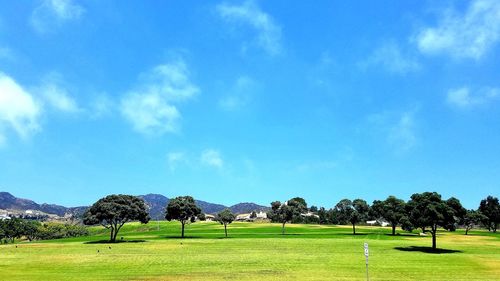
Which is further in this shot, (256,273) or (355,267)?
(355,267)

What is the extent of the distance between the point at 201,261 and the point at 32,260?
21.9 m

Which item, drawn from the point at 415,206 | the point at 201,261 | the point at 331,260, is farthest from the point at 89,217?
the point at 415,206

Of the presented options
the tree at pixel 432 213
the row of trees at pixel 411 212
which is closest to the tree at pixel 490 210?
the row of trees at pixel 411 212

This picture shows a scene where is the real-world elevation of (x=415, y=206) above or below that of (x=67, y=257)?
above

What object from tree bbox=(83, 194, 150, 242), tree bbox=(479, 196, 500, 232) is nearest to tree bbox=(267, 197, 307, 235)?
tree bbox=(83, 194, 150, 242)

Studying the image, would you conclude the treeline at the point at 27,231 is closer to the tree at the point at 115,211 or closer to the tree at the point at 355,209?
the tree at the point at 115,211

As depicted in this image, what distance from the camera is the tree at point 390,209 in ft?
381

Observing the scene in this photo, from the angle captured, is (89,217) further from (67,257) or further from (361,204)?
(361,204)

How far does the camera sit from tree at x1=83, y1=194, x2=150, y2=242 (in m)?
92.4

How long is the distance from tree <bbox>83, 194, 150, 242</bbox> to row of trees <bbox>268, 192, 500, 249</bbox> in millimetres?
43078

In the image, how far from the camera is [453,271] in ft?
144

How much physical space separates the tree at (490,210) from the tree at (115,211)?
141 m

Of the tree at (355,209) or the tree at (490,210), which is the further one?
the tree at (490,210)

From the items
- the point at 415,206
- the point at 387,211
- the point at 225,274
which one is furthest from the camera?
the point at 387,211
